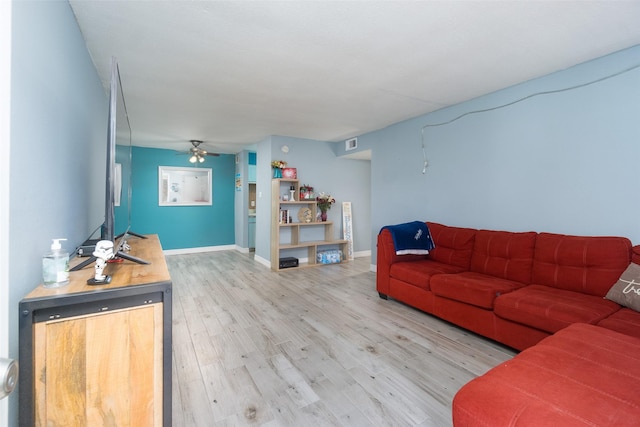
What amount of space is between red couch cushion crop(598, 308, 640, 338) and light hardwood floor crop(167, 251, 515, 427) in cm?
70

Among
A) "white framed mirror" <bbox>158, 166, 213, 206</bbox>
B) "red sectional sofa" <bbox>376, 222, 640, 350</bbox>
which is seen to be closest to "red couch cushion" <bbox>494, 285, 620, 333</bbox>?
"red sectional sofa" <bbox>376, 222, 640, 350</bbox>

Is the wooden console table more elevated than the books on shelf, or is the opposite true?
the books on shelf

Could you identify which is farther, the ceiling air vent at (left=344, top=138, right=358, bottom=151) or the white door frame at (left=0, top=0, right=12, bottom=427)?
the ceiling air vent at (left=344, top=138, right=358, bottom=151)

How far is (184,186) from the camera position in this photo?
6.46 meters

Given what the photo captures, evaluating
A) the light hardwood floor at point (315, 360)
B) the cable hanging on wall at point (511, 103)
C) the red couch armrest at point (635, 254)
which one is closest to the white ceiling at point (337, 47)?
the cable hanging on wall at point (511, 103)

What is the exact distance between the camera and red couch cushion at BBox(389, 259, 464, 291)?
2904 millimetres

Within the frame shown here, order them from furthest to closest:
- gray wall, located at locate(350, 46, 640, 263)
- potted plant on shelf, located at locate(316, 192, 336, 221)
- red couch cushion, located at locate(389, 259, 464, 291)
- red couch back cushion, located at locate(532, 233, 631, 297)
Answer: potted plant on shelf, located at locate(316, 192, 336, 221), red couch cushion, located at locate(389, 259, 464, 291), gray wall, located at locate(350, 46, 640, 263), red couch back cushion, located at locate(532, 233, 631, 297)

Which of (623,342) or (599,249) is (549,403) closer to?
(623,342)

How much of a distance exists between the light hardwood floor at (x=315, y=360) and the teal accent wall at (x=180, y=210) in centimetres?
308

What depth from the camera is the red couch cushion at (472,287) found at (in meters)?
2.33

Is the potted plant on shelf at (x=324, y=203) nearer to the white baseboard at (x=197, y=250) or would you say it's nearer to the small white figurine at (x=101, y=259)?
the white baseboard at (x=197, y=250)

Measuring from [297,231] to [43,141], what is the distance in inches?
163

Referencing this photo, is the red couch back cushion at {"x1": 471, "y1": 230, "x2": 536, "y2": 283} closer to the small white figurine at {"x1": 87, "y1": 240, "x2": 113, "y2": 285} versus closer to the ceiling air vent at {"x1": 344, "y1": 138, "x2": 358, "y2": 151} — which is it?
the ceiling air vent at {"x1": 344, "y1": 138, "x2": 358, "y2": 151}

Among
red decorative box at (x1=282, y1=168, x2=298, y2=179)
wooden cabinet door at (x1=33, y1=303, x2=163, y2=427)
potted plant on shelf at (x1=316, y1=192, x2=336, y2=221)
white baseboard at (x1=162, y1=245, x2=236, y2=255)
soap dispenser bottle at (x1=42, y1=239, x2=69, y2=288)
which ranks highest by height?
red decorative box at (x1=282, y1=168, x2=298, y2=179)
